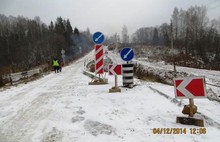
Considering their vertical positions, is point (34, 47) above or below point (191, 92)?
above

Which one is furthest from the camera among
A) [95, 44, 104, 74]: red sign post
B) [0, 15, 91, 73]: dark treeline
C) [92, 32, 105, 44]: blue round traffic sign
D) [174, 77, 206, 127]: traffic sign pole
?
[0, 15, 91, 73]: dark treeline

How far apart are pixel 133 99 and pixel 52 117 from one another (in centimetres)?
285

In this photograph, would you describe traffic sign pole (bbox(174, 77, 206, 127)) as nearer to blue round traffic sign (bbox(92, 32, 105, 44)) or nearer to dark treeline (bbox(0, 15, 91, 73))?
blue round traffic sign (bbox(92, 32, 105, 44))

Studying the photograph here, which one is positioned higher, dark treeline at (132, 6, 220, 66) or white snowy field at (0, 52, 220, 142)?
dark treeline at (132, 6, 220, 66)

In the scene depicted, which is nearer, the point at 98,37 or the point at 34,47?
the point at 98,37

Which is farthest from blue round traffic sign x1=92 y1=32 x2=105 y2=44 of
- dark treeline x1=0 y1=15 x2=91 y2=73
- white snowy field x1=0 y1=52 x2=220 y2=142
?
dark treeline x1=0 y1=15 x2=91 y2=73

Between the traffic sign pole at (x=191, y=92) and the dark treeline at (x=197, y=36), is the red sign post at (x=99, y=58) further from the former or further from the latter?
the dark treeline at (x=197, y=36)

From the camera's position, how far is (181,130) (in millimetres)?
4402

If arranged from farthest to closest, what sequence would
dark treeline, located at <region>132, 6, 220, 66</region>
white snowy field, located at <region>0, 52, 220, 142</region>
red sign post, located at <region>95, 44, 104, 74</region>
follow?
dark treeline, located at <region>132, 6, 220, 66</region>, red sign post, located at <region>95, 44, 104, 74</region>, white snowy field, located at <region>0, 52, 220, 142</region>

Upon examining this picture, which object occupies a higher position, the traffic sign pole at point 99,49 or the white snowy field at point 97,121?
the traffic sign pole at point 99,49

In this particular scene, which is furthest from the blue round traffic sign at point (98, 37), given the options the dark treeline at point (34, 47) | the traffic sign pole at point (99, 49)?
the dark treeline at point (34, 47)

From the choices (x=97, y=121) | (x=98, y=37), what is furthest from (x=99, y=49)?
(x=97, y=121)

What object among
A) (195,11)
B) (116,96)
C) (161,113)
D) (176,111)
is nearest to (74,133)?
(161,113)

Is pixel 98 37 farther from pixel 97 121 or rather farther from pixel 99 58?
pixel 97 121
